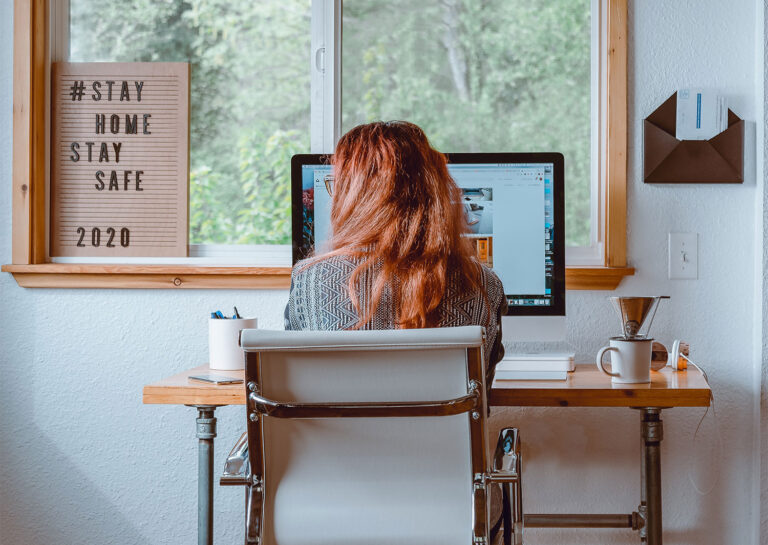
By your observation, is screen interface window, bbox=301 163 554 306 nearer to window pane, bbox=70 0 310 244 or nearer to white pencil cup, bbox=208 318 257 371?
white pencil cup, bbox=208 318 257 371

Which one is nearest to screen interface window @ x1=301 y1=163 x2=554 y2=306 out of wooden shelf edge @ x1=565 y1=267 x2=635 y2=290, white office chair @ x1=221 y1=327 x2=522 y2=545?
wooden shelf edge @ x1=565 y1=267 x2=635 y2=290

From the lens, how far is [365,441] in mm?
1027

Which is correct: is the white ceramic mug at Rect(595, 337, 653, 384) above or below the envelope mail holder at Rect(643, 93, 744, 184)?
below

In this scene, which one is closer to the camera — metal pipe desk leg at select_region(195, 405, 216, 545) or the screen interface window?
metal pipe desk leg at select_region(195, 405, 216, 545)

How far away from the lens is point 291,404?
1000 mm

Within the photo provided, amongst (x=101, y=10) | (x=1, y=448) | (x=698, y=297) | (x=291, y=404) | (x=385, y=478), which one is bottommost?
(x=1, y=448)

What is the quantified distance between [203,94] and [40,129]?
1.36 ft

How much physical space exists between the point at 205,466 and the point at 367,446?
61 cm

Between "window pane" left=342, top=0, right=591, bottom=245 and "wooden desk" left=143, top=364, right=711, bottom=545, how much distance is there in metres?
0.56

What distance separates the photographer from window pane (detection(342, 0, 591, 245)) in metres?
1.93

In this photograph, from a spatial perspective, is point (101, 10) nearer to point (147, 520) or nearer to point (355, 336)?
point (147, 520)

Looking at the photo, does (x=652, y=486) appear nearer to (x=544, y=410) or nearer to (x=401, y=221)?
(x=544, y=410)

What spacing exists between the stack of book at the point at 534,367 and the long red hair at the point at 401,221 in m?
0.39

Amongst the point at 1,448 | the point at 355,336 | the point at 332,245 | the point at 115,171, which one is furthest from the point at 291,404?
the point at 1,448
